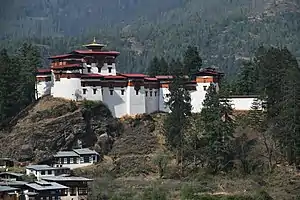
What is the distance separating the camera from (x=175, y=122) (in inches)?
1517

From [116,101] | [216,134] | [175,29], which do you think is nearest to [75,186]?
[216,134]

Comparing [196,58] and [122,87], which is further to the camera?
[196,58]

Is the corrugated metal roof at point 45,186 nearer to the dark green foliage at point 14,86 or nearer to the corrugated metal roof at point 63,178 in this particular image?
the corrugated metal roof at point 63,178

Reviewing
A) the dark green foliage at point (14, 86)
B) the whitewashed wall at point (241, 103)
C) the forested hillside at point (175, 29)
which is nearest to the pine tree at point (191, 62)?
the whitewashed wall at point (241, 103)

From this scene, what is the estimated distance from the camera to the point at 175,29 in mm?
141375

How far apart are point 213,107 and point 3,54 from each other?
50.2 ft

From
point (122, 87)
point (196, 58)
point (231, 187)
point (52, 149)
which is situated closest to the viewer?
point (231, 187)

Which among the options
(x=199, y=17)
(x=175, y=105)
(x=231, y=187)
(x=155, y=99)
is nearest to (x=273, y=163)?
(x=231, y=187)

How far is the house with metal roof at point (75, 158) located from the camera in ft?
125

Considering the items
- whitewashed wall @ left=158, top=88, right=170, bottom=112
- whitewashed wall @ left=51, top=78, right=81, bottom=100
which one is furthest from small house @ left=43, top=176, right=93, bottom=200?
whitewashed wall @ left=158, top=88, right=170, bottom=112

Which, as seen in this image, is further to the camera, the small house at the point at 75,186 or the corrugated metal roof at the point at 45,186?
the small house at the point at 75,186

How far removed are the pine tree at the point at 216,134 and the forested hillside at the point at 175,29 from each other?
61247 mm

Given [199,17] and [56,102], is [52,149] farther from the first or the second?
[199,17]

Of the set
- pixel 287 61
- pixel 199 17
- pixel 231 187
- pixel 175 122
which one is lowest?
pixel 231 187
